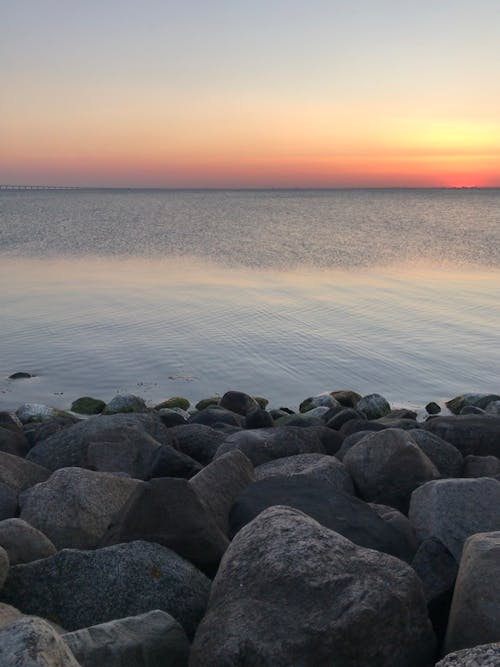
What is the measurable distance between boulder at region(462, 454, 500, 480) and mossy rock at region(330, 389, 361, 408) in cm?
494

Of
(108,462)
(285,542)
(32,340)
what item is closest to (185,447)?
(108,462)

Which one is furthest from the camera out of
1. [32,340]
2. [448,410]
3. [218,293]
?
[218,293]

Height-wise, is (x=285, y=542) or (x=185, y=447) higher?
(x=285, y=542)

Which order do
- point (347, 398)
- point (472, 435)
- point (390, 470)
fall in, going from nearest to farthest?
point (390, 470)
point (472, 435)
point (347, 398)

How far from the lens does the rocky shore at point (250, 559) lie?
13.4 feet

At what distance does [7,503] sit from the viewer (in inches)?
258

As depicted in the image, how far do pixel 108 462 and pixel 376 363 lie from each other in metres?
9.15

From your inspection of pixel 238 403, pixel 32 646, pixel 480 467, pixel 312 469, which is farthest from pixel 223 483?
pixel 238 403

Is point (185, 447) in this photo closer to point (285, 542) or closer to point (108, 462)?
point (108, 462)

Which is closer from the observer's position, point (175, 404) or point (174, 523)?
point (174, 523)

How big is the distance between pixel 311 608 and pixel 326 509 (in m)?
1.70

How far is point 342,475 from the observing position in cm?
719

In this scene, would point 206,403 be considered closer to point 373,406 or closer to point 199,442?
point 373,406

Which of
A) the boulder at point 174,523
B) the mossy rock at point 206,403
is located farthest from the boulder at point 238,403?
the boulder at point 174,523
